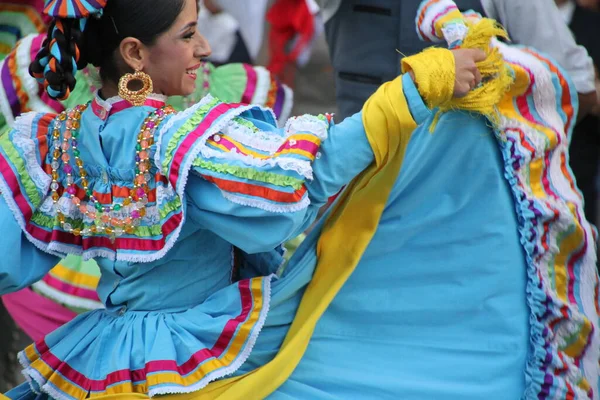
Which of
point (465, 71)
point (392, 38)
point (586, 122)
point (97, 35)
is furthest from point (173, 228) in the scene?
point (586, 122)

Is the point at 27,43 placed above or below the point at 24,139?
below

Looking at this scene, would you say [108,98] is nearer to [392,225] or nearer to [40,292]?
[392,225]

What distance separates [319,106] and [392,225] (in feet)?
7.85

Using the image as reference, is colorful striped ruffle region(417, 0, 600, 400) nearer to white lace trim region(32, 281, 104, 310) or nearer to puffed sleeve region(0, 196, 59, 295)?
puffed sleeve region(0, 196, 59, 295)

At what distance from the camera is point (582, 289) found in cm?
222

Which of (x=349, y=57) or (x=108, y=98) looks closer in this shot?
(x=108, y=98)

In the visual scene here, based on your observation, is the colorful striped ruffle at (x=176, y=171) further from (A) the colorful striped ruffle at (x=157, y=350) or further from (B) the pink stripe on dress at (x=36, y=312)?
(B) the pink stripe on dress at (x=36, y=312)

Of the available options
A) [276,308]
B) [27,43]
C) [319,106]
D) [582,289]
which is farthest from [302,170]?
[319,106]

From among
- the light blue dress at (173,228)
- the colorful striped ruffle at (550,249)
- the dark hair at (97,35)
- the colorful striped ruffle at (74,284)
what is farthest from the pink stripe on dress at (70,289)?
the colorful striped ruffle at (550,249)

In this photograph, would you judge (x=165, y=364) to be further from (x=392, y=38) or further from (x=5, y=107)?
(x=392, y=38)

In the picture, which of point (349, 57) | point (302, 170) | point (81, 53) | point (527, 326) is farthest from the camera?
point (349, 57)

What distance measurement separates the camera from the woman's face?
2014 mm

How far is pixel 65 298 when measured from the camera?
2.81m

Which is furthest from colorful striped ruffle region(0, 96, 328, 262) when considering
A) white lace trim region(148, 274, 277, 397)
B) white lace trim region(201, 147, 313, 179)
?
white lace trim region(148, 274, 277, 397)
